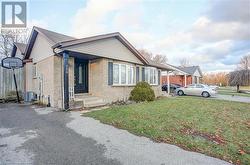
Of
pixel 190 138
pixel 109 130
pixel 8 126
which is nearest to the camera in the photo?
pixel 190 138

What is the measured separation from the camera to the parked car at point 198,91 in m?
21.8

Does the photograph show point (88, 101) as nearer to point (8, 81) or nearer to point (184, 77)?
point (8, 81)

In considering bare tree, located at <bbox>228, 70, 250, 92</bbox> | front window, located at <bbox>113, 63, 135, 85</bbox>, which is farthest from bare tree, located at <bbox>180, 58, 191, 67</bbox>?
front window, located at <bbox>113, 63, 135, 85</bbox>

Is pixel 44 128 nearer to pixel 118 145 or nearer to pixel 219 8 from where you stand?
pixel 118 145

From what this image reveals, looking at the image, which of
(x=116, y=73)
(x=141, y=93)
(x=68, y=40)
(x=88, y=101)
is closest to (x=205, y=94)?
(x=141, y=93)

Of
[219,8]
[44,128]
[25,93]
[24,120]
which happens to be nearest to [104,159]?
[44,128]

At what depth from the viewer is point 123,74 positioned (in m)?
14.4

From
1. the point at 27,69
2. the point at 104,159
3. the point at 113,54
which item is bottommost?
the point at 104,159

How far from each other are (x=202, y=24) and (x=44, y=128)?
664 inches

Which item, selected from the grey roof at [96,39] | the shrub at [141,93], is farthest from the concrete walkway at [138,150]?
the shrub at [141,93]

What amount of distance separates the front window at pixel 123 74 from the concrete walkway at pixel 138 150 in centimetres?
726

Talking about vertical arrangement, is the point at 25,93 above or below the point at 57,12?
below

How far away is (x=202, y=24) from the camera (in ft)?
58.9

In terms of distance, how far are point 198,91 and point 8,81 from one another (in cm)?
1961
